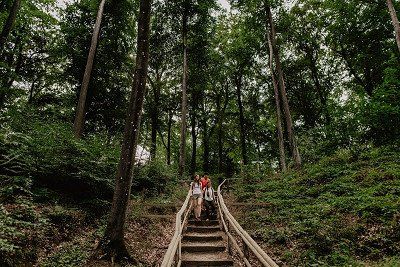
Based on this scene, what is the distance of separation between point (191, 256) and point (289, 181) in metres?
9.38

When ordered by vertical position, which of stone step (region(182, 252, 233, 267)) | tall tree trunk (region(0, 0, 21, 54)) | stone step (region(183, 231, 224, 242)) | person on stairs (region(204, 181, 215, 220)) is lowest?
stone step (region(182, 252, 233, 267))

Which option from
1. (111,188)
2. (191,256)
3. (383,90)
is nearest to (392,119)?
(383,90)

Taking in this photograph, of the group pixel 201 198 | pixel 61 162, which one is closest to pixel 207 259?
pixel 201 198

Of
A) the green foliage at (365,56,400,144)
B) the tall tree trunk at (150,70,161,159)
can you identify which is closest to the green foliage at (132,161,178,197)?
the green foliage at (365,56,400,144)

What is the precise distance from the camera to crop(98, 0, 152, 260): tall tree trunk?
7.35 meters

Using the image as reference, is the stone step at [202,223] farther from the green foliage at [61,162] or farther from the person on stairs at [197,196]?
the green foliage at [61,162]

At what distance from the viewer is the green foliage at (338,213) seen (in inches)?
279

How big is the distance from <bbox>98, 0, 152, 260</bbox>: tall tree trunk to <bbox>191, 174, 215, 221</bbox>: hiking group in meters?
4.57

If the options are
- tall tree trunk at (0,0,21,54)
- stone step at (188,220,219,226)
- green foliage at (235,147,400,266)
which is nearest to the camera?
green foliage at (235,147,400,266)

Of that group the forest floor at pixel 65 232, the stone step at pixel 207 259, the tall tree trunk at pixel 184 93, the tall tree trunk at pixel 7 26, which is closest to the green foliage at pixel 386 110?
the stone step at pixel 207 259

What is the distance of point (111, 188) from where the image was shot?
10945 mm

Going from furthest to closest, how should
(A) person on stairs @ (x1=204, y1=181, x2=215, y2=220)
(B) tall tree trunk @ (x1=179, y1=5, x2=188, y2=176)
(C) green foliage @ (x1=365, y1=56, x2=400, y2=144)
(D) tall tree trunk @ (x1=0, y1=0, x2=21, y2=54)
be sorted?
(B) tall tree trunk @ (x1=179, y1=5, x2=188, y2=176), (C) green foliage @ (x1=365, y1=56, x2=400, y2=144), (A) person on stairs @ (x1=204, y1=181, x2=215, y2=220), (D) tall tree trunk @ (x1=0, y1=0, x2=21, y2=54)

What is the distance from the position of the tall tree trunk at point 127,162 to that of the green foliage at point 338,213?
4211 millimetres

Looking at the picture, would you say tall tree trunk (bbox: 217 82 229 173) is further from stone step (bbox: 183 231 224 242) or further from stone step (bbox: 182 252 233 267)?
stone step (bbox: 182 252 233 267)
